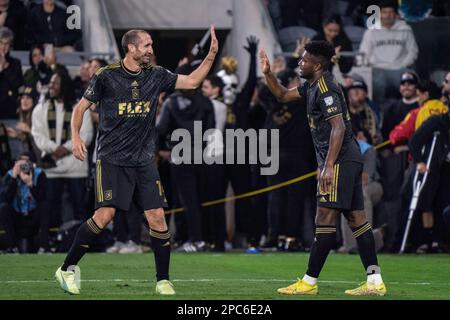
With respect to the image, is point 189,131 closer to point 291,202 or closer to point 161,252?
point 291,202

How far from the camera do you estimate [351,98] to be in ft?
65.8

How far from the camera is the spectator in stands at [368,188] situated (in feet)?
63.1

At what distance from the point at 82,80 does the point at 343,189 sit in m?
9.20

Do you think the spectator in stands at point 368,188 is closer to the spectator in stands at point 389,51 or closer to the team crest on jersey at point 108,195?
the spectator in stands at point 389,51

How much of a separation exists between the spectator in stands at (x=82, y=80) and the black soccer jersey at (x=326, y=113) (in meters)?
8.53

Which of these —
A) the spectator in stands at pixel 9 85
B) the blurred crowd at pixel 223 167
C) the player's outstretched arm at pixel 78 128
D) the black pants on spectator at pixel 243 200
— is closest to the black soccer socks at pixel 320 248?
the player's outstretched arm at pixel 78 128

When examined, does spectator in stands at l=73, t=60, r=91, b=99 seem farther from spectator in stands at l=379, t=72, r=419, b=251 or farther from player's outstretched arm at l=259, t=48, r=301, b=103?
player's outstretched arm at l=259, t=48, r=301, b=103

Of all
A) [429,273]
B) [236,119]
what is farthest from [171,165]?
[429,273]

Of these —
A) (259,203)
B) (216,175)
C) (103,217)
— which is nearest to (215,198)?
(216,175)

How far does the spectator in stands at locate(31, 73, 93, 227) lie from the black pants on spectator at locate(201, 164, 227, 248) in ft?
6.11

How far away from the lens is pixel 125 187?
481 inches

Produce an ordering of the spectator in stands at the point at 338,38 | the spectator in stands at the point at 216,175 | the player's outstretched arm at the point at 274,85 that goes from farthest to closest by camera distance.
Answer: the spectator in stands at the point at 338,38 → the spectator in stands at the point at 216,175 → the player's outstretched arm at the point at 274,85

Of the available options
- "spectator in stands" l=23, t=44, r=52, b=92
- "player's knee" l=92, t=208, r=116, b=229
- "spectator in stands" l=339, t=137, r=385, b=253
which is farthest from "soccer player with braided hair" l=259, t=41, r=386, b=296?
"spectator in stands" l=23, t=44, r=52, b=92

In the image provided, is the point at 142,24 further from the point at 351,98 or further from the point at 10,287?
the point at 10,287
